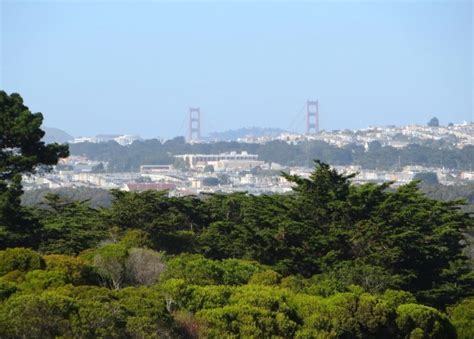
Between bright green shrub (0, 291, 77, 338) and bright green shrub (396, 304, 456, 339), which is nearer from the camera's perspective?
bright green shrub (0, 291, 77, 338)

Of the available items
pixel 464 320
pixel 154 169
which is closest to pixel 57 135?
pixel 154 169

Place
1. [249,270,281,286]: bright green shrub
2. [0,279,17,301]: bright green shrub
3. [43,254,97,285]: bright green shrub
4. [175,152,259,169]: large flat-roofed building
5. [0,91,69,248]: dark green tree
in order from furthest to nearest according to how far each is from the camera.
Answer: [175,152,259,169]: large flat-roofed building → [0,91,69,248]: dark green tree → [249,270,281,286]: bright green shrub → [43,254,97,285]: bright green shrub → [0,279,17,301]: bright green shrub

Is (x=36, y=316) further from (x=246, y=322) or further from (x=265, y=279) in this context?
(x=265, y=279)

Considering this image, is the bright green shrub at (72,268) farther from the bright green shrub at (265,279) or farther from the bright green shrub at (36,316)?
the bright green shrub at (36,316)

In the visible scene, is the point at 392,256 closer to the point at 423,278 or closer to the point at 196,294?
the point at 423,278

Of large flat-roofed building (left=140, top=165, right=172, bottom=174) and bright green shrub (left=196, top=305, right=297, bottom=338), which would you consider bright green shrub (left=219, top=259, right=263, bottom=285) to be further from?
large flat-roofed building (left=140, top=165, right=172, bottom=174)

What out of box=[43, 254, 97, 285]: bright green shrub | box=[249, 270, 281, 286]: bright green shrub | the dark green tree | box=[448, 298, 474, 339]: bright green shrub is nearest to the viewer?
box=[43, 254, 97, 285]: bright green shrub

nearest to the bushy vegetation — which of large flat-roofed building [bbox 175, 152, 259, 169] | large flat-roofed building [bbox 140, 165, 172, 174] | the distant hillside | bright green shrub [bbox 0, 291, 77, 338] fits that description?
bright green shrub [bbox 0, 291, 77, 338]
